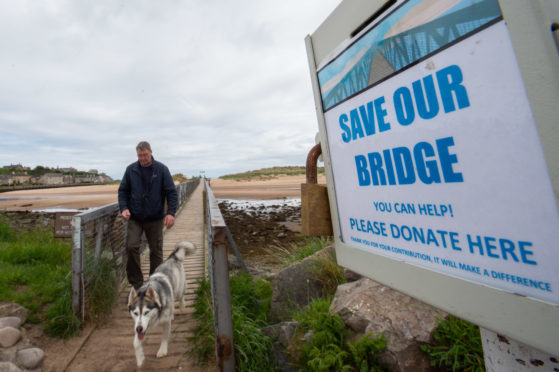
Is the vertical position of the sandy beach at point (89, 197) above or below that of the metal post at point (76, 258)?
above

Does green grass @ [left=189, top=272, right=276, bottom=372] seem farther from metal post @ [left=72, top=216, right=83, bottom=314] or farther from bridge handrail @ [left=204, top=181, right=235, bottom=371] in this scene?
metal post @ [left=72, top=216, right=83, bottom=314]

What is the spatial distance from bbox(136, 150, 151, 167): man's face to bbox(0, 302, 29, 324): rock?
91.4 inches

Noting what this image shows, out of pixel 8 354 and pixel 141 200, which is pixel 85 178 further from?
pixel 8 354

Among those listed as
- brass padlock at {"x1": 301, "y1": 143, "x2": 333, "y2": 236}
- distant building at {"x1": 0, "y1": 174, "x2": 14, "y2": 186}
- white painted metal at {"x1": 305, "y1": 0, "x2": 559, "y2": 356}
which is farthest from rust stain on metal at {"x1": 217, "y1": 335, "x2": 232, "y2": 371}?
distant building at {"x1": 0, "y1": 174, "x2": 14, "y2": 186}

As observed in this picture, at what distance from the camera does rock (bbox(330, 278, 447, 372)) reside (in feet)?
6.66

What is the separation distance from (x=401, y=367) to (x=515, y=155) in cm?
194

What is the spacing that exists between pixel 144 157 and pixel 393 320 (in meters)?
3.93

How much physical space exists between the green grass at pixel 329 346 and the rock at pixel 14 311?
10.8 ft

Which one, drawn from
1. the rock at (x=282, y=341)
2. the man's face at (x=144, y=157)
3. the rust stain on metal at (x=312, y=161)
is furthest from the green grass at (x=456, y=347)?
the man's face at (x=144, y=157)

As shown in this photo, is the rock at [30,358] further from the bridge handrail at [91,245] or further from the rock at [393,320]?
the rock at [393,320]

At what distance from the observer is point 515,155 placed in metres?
0.71

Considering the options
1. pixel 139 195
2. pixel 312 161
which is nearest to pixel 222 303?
pixel 312 161

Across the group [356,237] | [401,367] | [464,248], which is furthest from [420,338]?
[464,248]

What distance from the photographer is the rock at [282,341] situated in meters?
2.67
